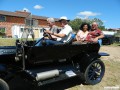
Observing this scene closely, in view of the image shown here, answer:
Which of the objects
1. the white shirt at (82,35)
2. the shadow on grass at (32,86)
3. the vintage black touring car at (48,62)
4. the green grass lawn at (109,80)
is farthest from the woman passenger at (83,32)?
the shadow on grass at (32,86)

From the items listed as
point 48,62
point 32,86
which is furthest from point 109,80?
point 32,86

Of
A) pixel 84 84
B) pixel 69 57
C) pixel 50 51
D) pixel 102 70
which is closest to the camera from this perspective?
pixel 50 51

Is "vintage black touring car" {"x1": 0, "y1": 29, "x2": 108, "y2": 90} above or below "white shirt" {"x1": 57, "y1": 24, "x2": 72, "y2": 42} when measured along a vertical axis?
below

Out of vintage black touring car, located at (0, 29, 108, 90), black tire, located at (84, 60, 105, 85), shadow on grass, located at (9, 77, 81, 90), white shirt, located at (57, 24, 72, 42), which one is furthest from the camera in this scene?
black tire, located at (84, 60, 105, 85)

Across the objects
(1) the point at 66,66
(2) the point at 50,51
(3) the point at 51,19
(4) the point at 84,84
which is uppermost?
(3) the point at 51,19

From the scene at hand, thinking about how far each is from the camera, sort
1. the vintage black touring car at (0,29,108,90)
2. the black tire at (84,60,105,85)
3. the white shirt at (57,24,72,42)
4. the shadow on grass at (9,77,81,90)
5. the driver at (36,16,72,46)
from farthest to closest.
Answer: the black tire at (84,60,105,85)
the white shirt at (57,24,72,42)
the driver at (36,16,72,46)
the shadow on grass at (9,77,81,90)
the vintage black touring car at (0,29,108,90)

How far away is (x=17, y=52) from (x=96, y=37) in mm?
3620

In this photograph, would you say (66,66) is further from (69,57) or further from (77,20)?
(77,20)

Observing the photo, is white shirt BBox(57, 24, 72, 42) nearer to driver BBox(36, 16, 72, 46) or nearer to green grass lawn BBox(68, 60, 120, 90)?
driver BBox(36, 16, 72, 46)

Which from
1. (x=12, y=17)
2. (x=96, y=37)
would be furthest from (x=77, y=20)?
(x=96, y=37)

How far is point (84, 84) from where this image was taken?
21.0ft

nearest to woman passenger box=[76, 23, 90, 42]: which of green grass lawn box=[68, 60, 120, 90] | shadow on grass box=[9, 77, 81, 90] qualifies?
green grass lawn box=[68, 60, 120, 90]

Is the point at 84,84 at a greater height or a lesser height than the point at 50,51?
lesser

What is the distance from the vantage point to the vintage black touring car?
4.96m
